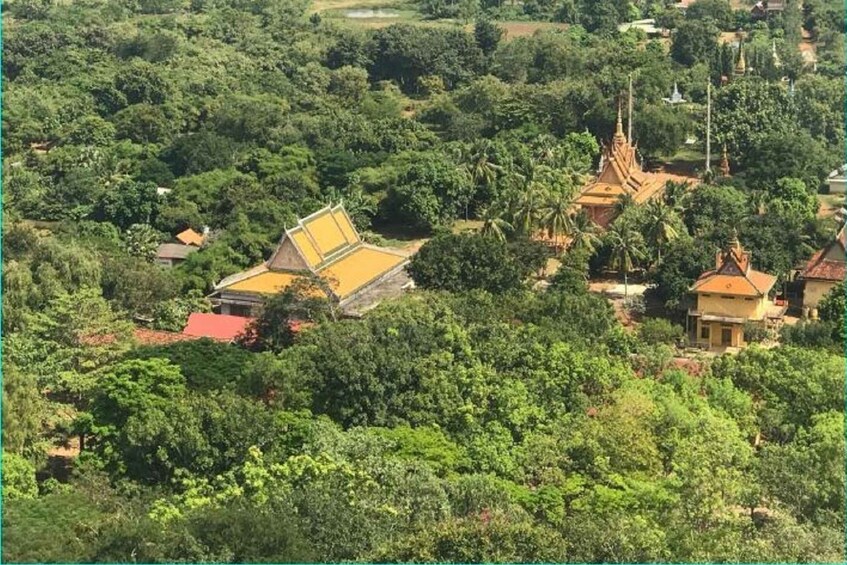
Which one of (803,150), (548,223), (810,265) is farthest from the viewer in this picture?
(803,150)

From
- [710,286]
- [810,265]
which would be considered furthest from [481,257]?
[810,265]

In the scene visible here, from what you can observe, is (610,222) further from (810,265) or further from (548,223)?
(810,265)

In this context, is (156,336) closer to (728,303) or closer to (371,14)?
(728,303)

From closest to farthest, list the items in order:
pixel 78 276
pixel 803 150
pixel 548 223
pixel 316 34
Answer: pixel 78 276
pixel 548 223
pixel 803 150
pixel 316 34

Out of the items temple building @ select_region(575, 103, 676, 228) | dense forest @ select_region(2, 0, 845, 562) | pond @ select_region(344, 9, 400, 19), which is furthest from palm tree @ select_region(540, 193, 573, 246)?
pond @ select_region(344, 9, 400, 19)

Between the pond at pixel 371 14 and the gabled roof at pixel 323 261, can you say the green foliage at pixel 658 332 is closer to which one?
the gabled roof at pixel 323 261

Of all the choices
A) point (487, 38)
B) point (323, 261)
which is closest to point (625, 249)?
point (323, 261)
